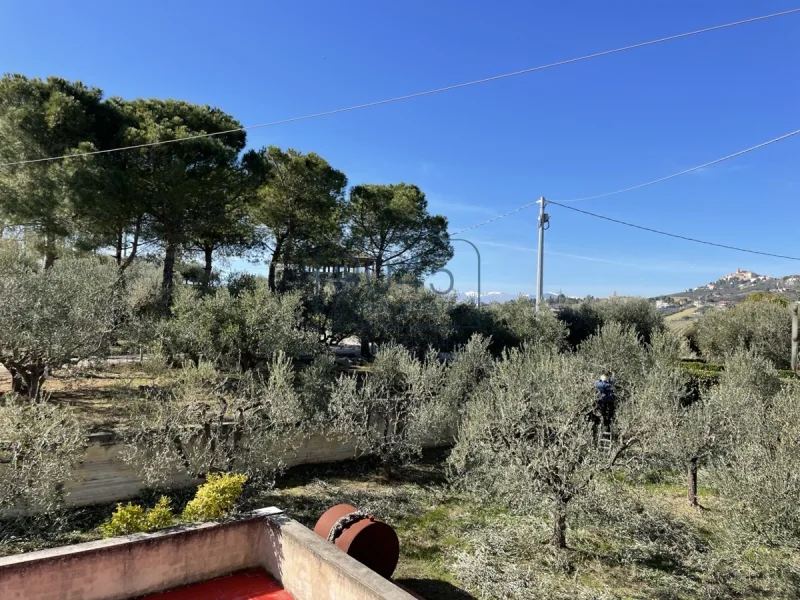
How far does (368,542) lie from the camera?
605 centimetres

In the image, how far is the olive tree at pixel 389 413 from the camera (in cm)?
1113

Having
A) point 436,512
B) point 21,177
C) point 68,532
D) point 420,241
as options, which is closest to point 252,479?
point 68,532

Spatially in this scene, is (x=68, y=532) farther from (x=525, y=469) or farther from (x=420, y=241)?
(x=420, y=241)

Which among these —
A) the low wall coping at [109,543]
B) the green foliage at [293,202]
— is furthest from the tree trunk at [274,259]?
the low wall coping at [109,543]

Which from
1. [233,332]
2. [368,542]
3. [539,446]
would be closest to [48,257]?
[233,332]

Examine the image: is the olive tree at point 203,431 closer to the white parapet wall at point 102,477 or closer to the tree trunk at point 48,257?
the white parapet wall at point 102,477

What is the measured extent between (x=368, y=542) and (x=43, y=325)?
776cm

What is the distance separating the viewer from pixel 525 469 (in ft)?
23.9

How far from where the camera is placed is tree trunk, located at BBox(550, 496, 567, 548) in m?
7.37

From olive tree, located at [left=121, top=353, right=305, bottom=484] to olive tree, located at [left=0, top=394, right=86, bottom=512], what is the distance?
1.44 meters

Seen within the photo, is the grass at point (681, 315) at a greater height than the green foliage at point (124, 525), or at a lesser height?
greater

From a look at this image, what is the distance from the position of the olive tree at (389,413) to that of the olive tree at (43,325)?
212 inches

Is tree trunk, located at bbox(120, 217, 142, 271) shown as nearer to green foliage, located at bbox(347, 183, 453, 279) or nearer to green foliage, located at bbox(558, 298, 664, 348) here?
green foliage, located at bbox(347, 183, 453, 279)

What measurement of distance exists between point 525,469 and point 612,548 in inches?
93.4
